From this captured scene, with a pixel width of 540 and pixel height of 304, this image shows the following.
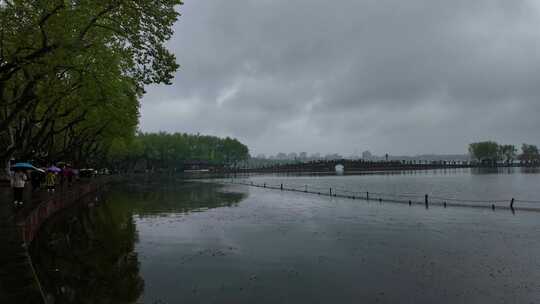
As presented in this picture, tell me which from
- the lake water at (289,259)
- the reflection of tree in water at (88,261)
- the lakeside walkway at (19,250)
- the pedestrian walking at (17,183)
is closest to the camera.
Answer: the lakeside walkway at (19,250)

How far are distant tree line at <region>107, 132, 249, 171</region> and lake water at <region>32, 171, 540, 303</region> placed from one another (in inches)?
3290

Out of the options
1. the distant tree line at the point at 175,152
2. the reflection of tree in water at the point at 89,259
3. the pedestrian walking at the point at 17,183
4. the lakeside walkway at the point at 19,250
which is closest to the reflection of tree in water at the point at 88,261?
the reflection of tree in water at the point at 89,259

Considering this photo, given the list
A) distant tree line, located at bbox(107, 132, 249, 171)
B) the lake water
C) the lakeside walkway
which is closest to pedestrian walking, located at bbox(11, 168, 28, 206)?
the lakeside walkway

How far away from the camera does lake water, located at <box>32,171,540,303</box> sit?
485 inches

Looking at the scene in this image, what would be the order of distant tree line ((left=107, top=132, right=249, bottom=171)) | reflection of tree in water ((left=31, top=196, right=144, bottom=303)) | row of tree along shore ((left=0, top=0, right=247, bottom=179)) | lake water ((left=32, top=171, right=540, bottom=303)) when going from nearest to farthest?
reflection of tree in water ((left=31, top=196, right=144, bottom=303))
lake water ((left=32, top=171, right=540, bottom=303))
row of tree along shore ((left=0, top=0, right=247, bottom=179))
distant tree line ((left=107, top=132, right=249, bottom=171))

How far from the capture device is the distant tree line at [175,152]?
128 m

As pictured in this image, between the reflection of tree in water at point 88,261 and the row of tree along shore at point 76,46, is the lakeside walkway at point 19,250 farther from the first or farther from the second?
the row of tree along shore at point 76,46

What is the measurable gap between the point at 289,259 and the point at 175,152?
13460 cm

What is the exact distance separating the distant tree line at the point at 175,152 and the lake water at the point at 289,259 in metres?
83.6

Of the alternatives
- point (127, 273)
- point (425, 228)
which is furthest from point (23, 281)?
point (425, 228)

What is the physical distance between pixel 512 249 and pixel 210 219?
758 inches

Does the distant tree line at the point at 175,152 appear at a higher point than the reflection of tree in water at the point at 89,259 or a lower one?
higher

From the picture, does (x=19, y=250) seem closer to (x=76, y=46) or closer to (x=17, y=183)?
(x=76, y=46)

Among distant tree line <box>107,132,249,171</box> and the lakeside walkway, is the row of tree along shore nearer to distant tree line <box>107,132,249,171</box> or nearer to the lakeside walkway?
the lakeside walkway
